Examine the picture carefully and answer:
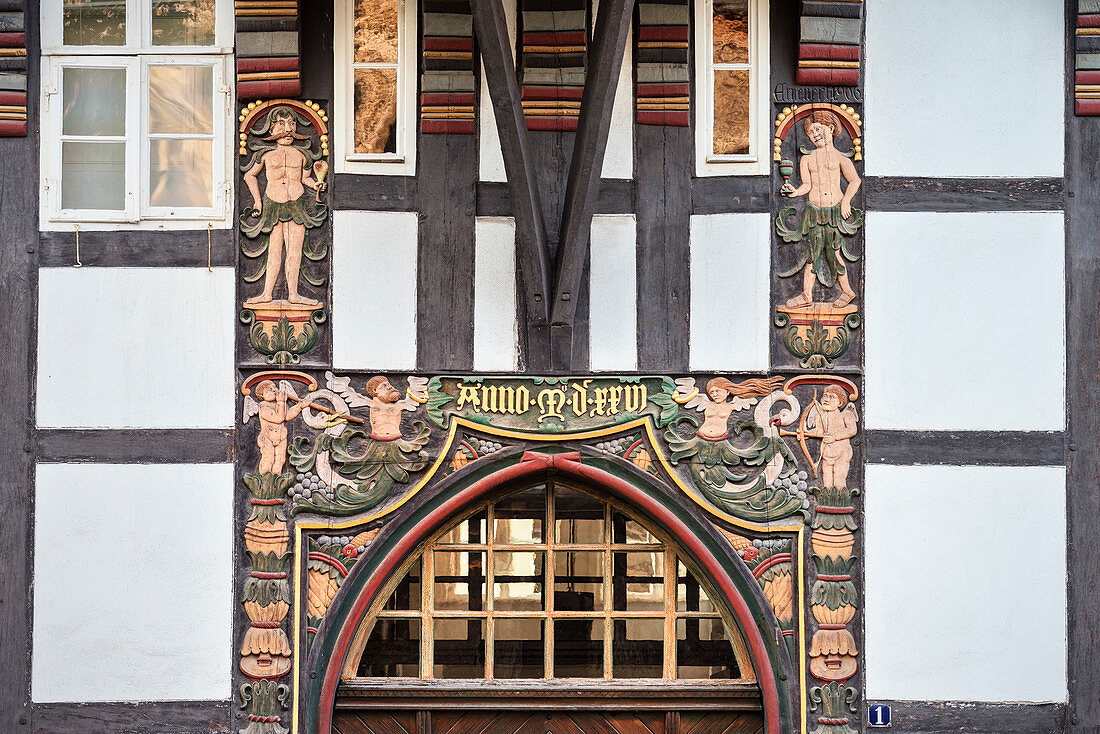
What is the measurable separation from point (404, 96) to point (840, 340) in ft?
8.24

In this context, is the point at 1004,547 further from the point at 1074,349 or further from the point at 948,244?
the point at 948,244

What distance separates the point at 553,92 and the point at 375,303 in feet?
4.53

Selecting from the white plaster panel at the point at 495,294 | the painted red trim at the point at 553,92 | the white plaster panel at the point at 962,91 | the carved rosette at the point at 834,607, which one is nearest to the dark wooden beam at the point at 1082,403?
the white plaster panel at the point at 962,91

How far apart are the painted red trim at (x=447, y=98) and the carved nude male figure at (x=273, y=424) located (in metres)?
1.61

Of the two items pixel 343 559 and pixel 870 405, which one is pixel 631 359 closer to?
pixel 870 405

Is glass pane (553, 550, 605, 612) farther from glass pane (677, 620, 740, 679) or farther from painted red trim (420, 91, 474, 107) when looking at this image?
painted red trim (420, 91, 474, 107)

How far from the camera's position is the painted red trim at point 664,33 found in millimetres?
5918

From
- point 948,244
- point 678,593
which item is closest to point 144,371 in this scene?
point 678,593

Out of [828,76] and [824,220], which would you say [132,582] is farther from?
[828,76]

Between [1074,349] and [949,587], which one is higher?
[1074,349]

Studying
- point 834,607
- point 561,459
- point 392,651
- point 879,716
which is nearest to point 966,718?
point 879,716

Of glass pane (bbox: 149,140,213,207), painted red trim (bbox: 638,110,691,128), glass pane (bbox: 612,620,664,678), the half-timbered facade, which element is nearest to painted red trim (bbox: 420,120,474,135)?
the half-timbered facade

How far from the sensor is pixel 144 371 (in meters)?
5.92

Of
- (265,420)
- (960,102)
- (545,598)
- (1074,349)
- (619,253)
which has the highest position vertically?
Answer: (960,102)
